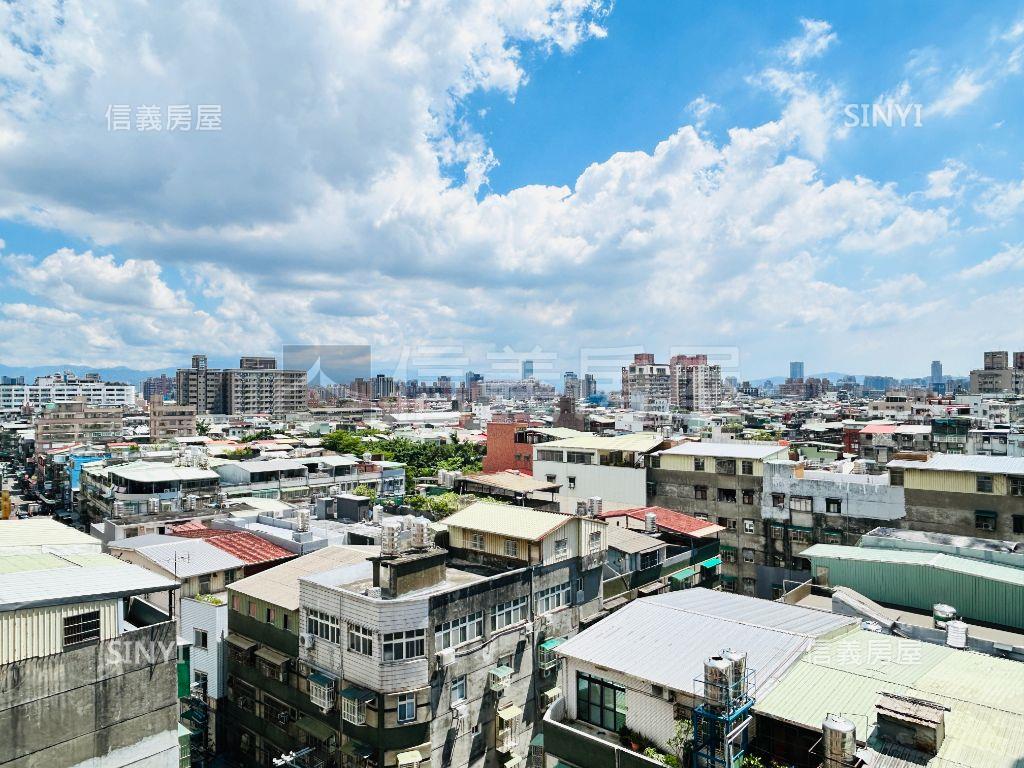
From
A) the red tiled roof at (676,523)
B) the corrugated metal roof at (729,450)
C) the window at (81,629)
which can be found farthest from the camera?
the corrugated metal roof at (729,450)

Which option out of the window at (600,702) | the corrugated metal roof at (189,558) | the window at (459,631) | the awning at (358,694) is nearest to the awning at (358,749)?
the awning at (358,694)

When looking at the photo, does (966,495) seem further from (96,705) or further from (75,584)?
(75,584)

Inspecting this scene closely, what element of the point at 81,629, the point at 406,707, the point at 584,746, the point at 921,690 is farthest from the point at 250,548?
the point at 921,690

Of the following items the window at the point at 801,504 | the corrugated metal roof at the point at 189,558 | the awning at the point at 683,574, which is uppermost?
the window at the point at 801,504

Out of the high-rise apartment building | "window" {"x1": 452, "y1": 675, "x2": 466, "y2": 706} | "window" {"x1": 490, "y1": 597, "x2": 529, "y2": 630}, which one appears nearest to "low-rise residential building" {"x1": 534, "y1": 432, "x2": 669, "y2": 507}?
"window" {"x1": 490, "y1": 597, "x2": 529, "y2": 630}

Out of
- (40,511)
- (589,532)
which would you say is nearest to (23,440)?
(40,511)

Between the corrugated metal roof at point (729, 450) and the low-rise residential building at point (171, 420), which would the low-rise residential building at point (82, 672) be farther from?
the low-rise residential building at point (171, 420)
